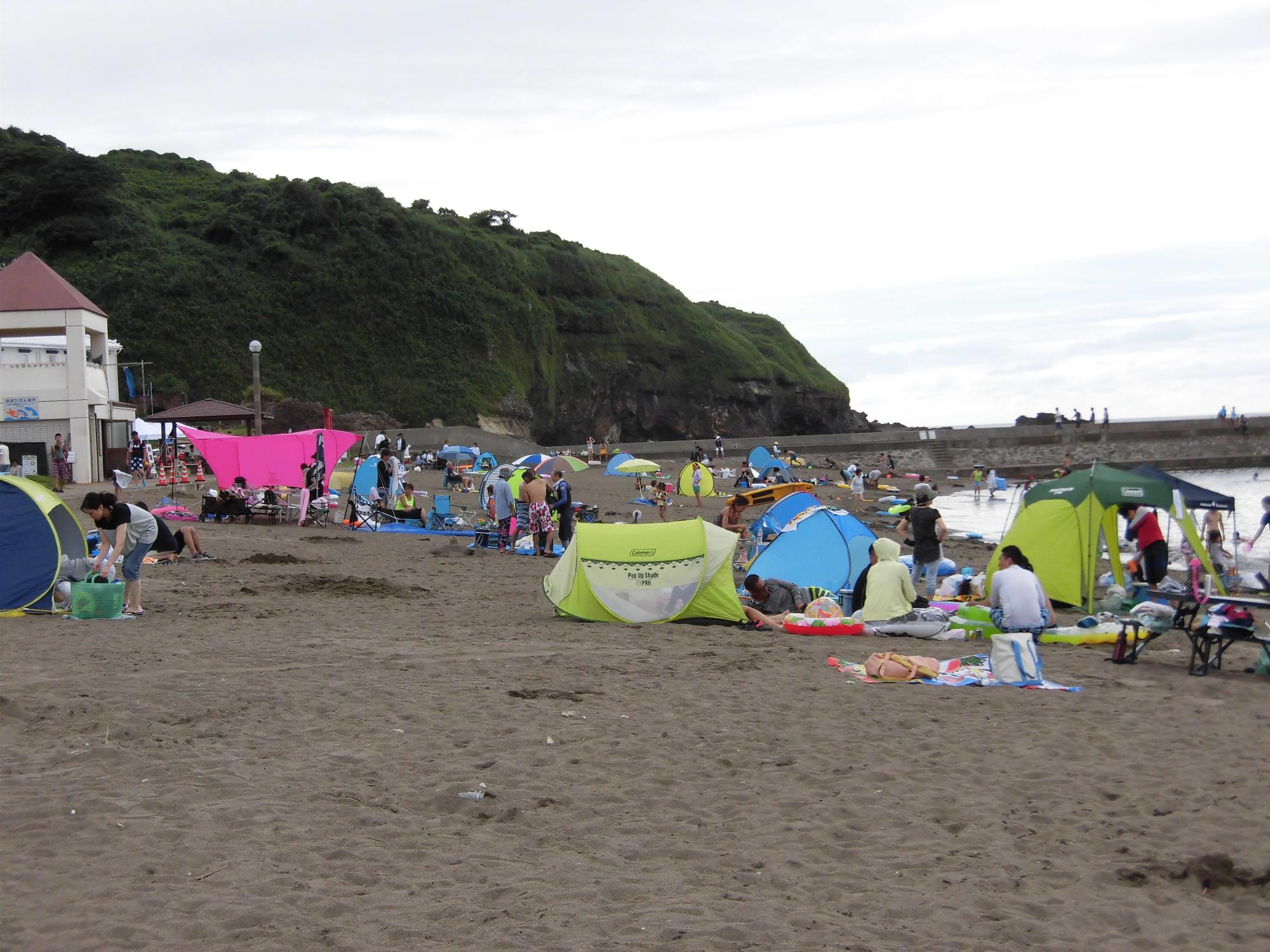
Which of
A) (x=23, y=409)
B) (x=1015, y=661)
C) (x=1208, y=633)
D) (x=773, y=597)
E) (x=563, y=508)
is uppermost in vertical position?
(x=23, y=409)

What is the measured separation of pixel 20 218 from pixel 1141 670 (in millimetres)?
61432

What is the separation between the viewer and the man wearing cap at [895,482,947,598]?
12719 mm

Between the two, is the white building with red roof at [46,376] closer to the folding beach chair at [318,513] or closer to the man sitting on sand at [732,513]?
the folding beach chair at [318,513]

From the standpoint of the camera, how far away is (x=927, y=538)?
503 inches

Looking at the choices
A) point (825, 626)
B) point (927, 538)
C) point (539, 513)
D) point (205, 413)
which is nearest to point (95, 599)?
point (825, 626)

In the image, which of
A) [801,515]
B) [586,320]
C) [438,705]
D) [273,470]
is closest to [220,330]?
[586,320]

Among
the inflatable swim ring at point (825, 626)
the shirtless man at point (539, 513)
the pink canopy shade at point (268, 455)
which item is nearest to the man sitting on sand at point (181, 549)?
the shirtless man at point (539, 513)

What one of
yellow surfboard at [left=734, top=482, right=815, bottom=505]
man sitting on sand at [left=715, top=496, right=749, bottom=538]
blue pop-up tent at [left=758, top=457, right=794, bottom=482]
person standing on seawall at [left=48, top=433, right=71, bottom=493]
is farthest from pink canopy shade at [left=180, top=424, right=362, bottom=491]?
blue pop-up tent at [left=758, top=457, right=794, bottom=482]

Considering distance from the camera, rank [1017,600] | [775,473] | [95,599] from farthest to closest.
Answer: [775,473]
[95,599]
[1017,600]

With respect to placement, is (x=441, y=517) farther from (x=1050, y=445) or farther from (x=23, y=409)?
(x=1050, y=445)

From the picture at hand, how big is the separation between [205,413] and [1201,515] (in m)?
22.5

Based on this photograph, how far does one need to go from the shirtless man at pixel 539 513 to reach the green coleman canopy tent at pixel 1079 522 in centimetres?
683

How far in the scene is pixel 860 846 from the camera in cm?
500

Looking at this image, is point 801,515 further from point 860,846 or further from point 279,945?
point 279,945
